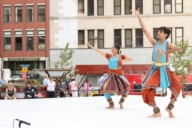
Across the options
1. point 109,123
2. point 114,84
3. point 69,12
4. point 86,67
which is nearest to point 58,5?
point 69,12

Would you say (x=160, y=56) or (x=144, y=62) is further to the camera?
(x=144, y=62)

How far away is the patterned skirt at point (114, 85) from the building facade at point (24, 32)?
34.7 m

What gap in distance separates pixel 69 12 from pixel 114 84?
1334 inches

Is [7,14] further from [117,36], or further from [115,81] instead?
[115,81]

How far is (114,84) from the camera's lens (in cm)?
1216

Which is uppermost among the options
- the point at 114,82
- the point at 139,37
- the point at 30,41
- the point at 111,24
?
the point at 111,24

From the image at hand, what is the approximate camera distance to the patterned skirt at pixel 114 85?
1208cm

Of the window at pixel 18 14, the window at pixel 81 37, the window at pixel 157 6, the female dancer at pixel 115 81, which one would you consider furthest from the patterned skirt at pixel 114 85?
the window at pixel 18 14

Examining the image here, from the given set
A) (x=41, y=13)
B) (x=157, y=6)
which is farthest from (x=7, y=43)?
(x=157, y=6)

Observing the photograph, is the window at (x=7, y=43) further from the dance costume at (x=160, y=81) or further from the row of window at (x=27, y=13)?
the dance costume at (x=160, y=81)

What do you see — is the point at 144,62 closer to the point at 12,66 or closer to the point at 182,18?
the point at 182,18

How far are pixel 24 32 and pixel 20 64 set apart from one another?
3.58 meters

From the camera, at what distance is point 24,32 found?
4731cm

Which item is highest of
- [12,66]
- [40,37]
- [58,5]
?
[58,5]
